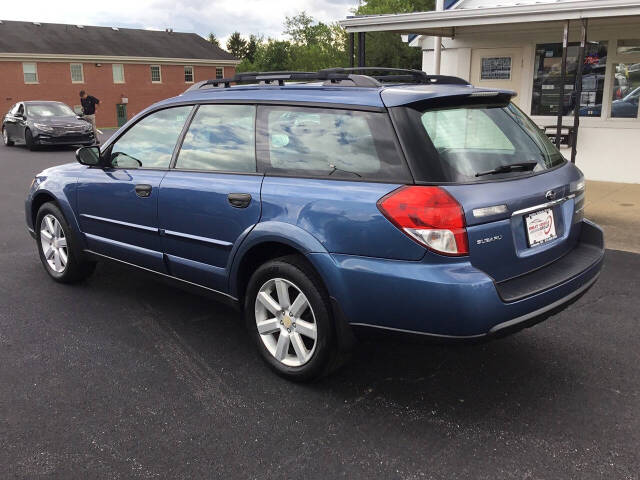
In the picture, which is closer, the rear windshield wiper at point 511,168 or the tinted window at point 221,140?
the rear windshield wiper at point 511,168

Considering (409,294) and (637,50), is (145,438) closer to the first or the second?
(409,294)

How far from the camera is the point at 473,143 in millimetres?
3168

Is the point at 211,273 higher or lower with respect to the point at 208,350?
higher

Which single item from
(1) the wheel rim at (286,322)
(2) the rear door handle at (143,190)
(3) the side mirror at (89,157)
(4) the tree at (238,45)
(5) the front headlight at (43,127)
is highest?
(4) the tree at (238,45)

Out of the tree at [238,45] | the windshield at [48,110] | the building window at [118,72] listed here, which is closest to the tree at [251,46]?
the tree at [238,45]

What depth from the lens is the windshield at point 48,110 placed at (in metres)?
18.9

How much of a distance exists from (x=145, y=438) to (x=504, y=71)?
9.91m

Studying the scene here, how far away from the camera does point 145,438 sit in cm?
287

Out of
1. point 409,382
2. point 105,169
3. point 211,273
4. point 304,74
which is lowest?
point 409,382

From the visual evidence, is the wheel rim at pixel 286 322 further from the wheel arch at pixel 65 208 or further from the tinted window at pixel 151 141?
the wheel arch at pixel 65 208

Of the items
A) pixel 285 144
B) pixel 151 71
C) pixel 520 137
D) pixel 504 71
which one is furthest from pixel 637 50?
pixel 151 71

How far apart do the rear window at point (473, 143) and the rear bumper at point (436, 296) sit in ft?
1.53

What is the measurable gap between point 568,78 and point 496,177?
8360mm

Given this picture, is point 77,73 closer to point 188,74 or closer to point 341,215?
point 188,74
